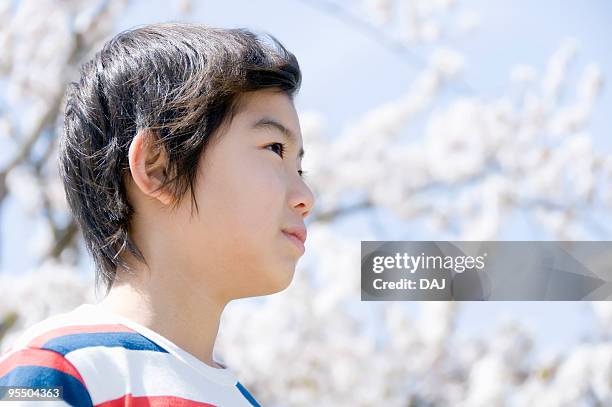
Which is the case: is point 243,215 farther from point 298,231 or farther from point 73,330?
point 73,330

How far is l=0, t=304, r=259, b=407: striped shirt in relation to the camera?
69 cm

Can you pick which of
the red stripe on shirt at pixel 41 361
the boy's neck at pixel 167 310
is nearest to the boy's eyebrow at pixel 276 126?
the boy's neck at pixel 167 310

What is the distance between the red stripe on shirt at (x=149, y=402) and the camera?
0.71 meters

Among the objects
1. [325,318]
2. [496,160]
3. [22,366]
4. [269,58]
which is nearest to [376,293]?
[269,58]

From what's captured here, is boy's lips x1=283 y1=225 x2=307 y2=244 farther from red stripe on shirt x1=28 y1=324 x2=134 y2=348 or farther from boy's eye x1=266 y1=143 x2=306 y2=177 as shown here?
red stripe on shirt x1=28 y1=324 x2=134 y2=348

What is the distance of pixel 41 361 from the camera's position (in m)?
0.70

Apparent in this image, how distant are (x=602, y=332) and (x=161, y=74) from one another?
9.88 feet

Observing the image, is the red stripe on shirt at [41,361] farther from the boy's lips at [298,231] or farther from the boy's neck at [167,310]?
the boy's lips at [298,231]

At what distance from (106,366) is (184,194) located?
0.19 meters

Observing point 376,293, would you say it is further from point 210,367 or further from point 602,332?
point 602,332

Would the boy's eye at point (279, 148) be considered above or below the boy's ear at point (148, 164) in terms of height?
above

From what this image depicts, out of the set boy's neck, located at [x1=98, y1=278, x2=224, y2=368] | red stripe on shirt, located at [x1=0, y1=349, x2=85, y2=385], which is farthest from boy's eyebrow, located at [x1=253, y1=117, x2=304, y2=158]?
red stripe on shirt, located at [x1=0, y1=349, x2=85, y2=385]

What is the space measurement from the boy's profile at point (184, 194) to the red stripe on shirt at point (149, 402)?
0.06 ft

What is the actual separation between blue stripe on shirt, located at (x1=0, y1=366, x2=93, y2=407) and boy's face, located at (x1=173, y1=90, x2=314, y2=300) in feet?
0.55
